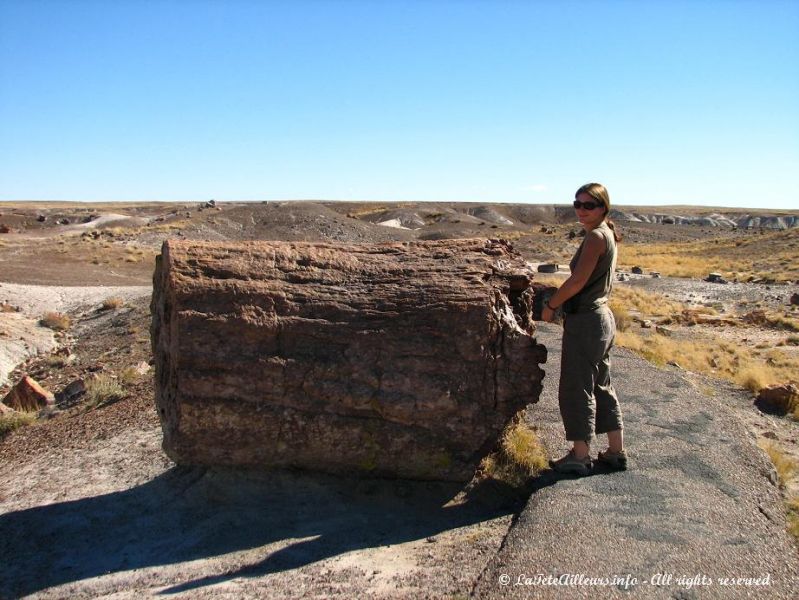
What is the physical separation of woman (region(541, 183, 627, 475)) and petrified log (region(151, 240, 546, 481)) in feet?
1.52

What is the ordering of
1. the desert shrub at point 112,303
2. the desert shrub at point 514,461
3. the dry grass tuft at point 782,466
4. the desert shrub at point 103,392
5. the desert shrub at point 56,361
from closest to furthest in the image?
the desert shrub at point 514,461, the dry grass tuft at point 782,466, the desert shrub at point 103,392, the desert shrub at point 56,361, the desert shrub at point 112,303

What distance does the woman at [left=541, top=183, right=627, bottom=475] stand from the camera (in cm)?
493

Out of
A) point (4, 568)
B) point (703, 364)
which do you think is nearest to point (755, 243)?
point (703, 364)

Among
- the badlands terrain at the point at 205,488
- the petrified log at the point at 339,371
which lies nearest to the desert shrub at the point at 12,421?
the badlands terrain at the point at 205,488

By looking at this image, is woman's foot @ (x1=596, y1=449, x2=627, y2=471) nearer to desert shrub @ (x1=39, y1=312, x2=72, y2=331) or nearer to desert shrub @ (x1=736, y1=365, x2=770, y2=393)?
desert shrub @ (x1=736, y1=365, x2=770, y2=393)

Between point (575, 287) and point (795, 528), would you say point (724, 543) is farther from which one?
point (575, 287)

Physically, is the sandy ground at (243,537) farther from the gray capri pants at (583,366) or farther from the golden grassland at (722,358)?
the golden grassland at (722,358)

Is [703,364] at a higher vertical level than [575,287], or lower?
lower

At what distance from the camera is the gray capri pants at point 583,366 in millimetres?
5039

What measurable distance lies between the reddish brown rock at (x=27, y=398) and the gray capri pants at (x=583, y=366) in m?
8.98

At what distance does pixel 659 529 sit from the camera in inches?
170

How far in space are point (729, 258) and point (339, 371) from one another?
44.5 meters

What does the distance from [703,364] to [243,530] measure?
432 inches

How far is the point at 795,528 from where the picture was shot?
4.81 m
